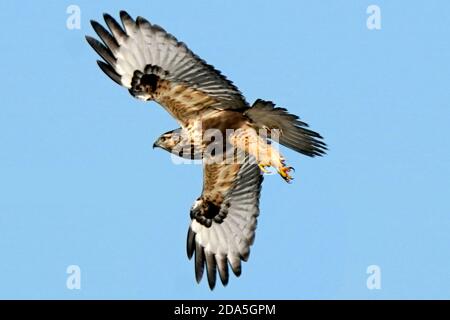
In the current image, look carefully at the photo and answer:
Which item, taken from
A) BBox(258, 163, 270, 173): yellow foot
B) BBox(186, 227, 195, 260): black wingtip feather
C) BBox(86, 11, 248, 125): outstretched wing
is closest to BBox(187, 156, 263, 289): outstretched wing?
BBox(186, 227, 195, 260): black wingtip feather

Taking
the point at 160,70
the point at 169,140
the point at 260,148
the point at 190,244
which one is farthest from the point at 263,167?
the point at 160,70

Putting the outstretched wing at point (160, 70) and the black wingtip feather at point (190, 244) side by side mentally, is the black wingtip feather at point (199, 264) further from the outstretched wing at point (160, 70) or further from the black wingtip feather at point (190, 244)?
the outstretched wing at point (160, 70)

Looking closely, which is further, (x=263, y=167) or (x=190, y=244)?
(x=190, y=244)

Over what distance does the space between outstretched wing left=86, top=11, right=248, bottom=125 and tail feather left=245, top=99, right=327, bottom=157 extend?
311 millimetres

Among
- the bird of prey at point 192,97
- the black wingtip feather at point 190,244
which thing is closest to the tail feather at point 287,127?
the bird of prey at point 192,97

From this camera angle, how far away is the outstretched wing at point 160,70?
1614 cm

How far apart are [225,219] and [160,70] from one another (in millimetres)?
1922

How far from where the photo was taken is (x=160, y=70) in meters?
16.3

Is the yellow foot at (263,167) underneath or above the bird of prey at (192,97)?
underneath

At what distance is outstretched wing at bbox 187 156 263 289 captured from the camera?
1688cm

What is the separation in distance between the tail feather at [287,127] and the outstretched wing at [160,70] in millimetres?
311

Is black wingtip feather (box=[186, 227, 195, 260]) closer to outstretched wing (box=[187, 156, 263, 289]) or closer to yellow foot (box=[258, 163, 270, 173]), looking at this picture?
outstretched wing (box=[187, 156, 263, 289])

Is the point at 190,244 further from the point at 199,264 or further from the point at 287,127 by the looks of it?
the point at 287,127
